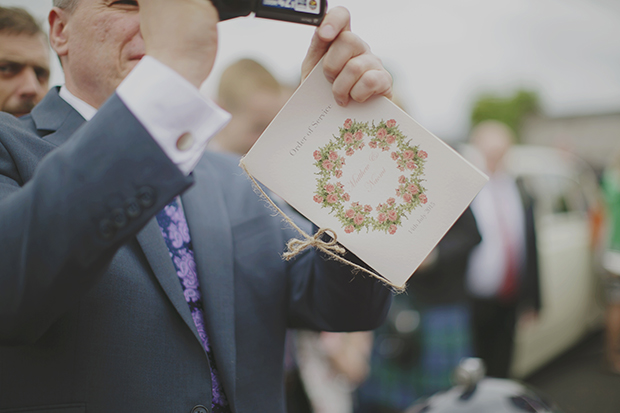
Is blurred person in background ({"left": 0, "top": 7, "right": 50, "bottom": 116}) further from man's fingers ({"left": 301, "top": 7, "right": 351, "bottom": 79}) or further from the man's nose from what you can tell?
man's fingers ({"left": 301, "top": 7, "right": 351, "bottom": 79})

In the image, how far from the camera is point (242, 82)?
9.05ft

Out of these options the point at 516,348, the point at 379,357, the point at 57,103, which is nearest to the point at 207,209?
the point at 57,103

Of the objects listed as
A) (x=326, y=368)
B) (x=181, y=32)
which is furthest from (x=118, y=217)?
(x=326, y=368)

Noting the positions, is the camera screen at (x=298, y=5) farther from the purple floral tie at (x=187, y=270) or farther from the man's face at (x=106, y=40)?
the purple floral tie at (x=187, y=270)

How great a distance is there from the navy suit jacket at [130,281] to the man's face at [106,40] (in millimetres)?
120

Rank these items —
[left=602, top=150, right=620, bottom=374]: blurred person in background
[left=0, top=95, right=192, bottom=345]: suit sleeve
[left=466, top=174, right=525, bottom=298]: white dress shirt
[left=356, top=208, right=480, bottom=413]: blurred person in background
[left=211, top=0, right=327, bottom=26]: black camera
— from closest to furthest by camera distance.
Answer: [left=0, top=95, right=192, bottom=345]: suit sleeve
[left=211, top=0, right=327, bottom=26]: black camera
[left=356, top=208, right=480, bottom=413]: blurred person in background
[left=466, top=174, right=525, bottom=298]: white dress shirt
[left=602, top=150, right=620, bottom=374]: blurred person in background

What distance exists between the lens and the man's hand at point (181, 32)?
688 millimetres

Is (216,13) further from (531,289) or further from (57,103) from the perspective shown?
(531,289)

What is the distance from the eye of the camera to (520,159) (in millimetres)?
4922

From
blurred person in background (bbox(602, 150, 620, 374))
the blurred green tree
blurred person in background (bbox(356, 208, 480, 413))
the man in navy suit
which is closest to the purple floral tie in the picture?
the man in navy suit

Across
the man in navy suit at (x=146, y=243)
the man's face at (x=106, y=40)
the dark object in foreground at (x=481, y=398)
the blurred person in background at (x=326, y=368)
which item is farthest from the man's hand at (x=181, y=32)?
the blurred person in background at (x=326, y=368)

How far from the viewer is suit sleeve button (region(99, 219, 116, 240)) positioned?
63 cm

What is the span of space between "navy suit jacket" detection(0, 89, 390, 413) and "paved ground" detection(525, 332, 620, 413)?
3.42 meters

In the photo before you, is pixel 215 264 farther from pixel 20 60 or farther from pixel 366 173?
pixel 20 60
